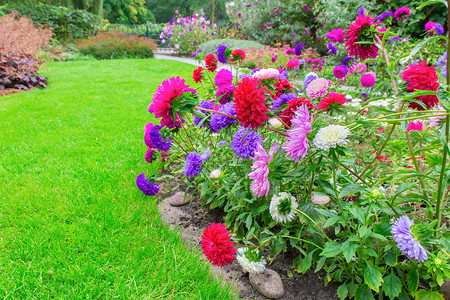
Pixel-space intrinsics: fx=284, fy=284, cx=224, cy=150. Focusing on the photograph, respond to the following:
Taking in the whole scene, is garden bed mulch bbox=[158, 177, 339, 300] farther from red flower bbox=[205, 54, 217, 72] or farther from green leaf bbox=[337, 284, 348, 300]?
red flower bbox=[205, 54, 217, 72]

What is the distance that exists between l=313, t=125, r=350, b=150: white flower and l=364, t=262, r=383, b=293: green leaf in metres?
0.52

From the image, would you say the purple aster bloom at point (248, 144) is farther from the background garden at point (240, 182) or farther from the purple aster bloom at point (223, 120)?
the purple aster bloom at point (223, 120)

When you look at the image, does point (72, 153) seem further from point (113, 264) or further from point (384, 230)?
point (384, 230)

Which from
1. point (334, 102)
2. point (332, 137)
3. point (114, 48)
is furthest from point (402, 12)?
point (114, 48)

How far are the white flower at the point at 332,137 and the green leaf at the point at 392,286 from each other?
61 centimetres

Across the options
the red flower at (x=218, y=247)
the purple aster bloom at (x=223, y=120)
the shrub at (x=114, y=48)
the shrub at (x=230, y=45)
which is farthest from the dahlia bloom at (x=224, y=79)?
the shrub at (x=114, y=48)

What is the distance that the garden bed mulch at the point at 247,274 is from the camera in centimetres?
129

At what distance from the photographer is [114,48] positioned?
11336 millimetres

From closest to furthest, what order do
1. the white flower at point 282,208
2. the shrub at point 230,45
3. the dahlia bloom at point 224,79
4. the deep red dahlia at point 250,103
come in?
the deep red dahlia at point 250,103 < the white flower at point 282,208 < the dahlia bloom at point 224,79 < the shrub at point 230,45

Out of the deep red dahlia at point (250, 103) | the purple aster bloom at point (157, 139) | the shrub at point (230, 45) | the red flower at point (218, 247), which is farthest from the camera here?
the shrub at point (230, 45)

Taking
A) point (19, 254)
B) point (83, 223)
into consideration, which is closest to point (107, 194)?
point (83, 223)

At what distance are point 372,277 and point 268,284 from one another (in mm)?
447

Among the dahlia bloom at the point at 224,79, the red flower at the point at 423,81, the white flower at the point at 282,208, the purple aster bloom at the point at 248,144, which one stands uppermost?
the red flower at the point at 423,81

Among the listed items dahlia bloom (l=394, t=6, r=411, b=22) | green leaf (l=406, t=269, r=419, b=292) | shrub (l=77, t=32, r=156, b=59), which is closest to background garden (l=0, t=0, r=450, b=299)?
green leaf (l=406, t=269, r=419, b=292)
